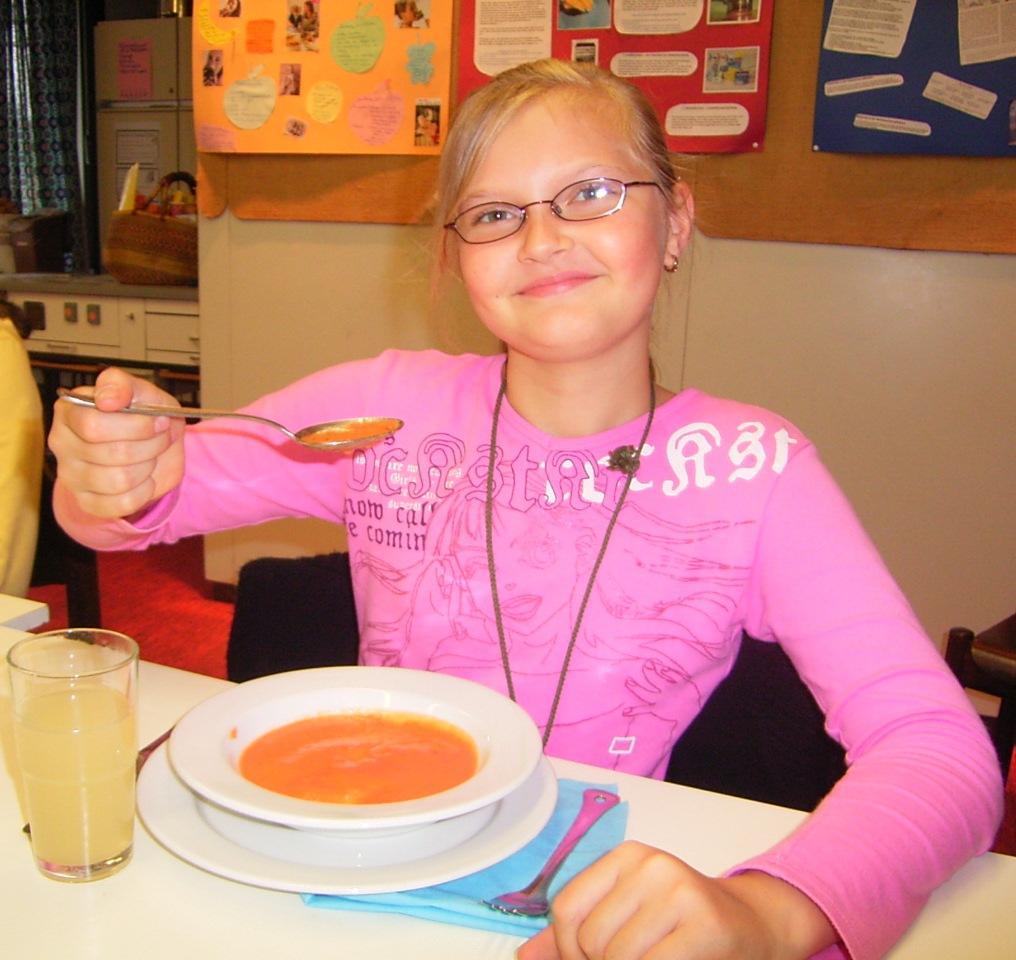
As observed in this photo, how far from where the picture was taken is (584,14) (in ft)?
8.09

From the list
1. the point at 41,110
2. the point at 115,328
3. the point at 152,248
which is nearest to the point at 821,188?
the point at 152,248

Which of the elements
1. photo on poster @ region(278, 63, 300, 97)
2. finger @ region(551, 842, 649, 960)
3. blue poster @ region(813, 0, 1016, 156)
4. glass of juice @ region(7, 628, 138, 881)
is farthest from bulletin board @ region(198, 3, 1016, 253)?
finger @ region(551, 842, 649, 960)

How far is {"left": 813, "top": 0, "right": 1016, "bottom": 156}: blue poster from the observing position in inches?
83.6

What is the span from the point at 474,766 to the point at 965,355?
199 centimetres

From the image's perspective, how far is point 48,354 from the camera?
4.02 meters

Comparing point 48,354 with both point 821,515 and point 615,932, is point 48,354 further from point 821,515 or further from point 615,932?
point 615,932

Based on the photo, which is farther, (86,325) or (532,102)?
(86,325)

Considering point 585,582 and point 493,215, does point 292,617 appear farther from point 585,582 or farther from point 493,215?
point 493,215

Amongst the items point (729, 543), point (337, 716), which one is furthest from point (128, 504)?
point (729, 543)

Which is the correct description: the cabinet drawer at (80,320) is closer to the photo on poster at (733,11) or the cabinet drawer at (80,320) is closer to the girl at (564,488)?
the photo on poster at (733,11)

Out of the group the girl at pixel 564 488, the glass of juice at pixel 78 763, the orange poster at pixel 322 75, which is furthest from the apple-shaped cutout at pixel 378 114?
the glass of juice at pixel 78 763

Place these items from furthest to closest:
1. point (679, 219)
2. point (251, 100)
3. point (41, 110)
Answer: point (41, 110)
point (251, 100)
point (679, 219)

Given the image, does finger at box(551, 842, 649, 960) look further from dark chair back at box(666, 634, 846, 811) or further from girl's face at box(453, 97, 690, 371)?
girl's face at box(453, 97, 690, 371)

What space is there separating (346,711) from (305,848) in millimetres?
184
